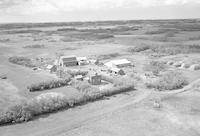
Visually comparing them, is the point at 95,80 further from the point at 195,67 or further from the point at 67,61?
the point at 195,67

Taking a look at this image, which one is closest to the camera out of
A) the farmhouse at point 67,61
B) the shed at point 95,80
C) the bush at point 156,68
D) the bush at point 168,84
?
the bush at point 168,84

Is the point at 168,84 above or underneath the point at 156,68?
underneath

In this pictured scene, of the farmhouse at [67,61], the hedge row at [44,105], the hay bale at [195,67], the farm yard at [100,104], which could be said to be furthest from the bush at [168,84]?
the farmhouse at [67,61]

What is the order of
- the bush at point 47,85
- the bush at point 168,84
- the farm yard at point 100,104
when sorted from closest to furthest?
the farm yard at point 100,104, the bush at point 168,84, the bush at point 47,85

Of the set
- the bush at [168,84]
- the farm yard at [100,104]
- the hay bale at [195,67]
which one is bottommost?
the farm yard at [100,104]

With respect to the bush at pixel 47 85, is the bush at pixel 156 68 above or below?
above

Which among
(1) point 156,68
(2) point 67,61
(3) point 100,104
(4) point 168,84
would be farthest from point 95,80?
(2) point 67,61

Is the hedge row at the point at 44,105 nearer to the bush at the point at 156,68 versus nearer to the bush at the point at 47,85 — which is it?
→ the bush at the point at 47,85

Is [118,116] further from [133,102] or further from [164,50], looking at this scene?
[164,50]

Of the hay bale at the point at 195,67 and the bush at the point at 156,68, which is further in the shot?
the hay bale at the point at 195,67
